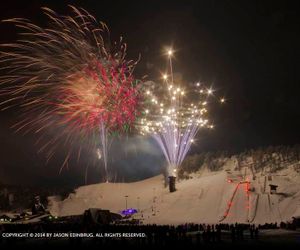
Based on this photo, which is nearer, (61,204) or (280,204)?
(280,204)

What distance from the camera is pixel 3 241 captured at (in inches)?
1368

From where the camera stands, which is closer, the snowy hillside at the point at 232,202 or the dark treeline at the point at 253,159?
the snowy hillside at the point at 232,202

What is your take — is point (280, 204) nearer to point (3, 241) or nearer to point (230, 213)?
point (230, 213)

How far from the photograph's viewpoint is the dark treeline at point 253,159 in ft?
325

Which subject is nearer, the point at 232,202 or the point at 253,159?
the point at 232,202

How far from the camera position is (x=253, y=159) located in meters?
114

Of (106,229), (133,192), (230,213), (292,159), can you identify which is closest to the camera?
(106,229)

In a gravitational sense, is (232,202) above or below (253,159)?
below

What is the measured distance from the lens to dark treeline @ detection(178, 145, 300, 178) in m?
99.1

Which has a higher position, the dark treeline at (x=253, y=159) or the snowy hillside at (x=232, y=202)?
the dark treeline at (x=253, y=159)

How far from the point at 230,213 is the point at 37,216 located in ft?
96.3

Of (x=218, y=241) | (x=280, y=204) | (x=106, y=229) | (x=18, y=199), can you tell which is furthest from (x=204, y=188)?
(x=18, y=199)

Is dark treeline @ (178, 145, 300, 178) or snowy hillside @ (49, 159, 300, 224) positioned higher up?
dark treeline @ (178, 145, 300, 178)

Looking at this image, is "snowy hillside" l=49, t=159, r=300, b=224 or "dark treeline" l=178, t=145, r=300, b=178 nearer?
"snowy hillside" l=49, t=159, r=300, b=224
